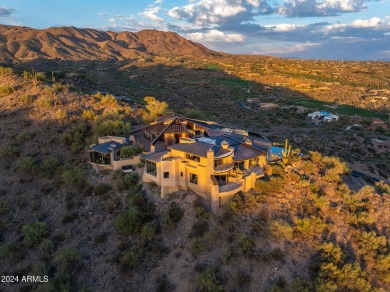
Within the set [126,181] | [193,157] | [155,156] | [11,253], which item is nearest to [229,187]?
[193,157]

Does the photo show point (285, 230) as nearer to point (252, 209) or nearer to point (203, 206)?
Answer: point (252, 209)

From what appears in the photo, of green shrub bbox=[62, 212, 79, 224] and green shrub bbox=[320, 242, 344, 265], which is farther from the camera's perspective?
green shrub bbox=[62, 212, 79, 224]

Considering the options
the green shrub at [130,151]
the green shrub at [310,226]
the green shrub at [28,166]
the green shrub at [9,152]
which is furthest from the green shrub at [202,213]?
the green shrub at [9,152]

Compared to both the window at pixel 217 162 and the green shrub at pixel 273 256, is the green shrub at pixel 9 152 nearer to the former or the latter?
the window at pixel 217 162

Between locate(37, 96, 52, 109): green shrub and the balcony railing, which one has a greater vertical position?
locate(37, 96, 52, 109): green shrub

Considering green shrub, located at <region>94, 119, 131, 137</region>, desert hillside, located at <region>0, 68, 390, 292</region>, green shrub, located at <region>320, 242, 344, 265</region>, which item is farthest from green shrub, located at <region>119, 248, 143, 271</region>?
green shrub, located at <region>94, 119, 131, 137</region>

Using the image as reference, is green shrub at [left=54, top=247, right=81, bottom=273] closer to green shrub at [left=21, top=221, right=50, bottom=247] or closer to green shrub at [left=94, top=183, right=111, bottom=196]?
green shrub at [left=21, top=221, right=50, bottom=247]

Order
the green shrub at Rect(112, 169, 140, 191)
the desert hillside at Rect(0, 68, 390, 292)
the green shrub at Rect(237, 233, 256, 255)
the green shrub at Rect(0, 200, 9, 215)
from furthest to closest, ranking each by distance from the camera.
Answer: the green shrub at Rect(112, 169, 140, 191), the green shrub at Rect(0, 200, 9, 215), the green shrub at Rect(237, 233, 256, 255), the desert hillside at Rect(0, 68, 390, 292)
